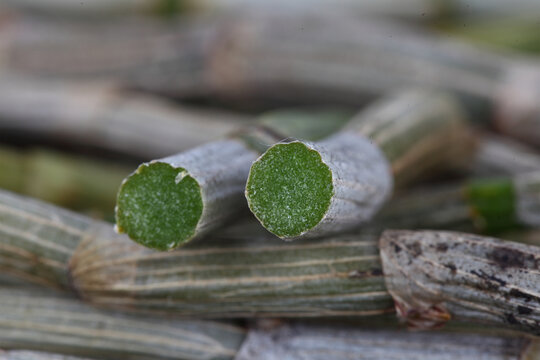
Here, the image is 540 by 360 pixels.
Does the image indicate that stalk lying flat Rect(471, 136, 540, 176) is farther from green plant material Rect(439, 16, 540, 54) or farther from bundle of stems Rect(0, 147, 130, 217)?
bundle of stems Rect(0, 147, 130, 217)

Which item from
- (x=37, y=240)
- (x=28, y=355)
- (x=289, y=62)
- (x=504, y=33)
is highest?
(x=504, y=33)

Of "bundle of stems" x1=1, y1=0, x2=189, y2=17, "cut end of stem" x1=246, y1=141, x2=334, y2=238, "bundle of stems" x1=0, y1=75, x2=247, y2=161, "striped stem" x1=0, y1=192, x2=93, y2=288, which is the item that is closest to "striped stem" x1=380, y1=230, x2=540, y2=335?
"cut end of stem" x1=246, y1=141, x2=334, y2=238

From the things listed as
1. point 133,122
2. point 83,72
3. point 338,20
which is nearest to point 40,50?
point 83,72

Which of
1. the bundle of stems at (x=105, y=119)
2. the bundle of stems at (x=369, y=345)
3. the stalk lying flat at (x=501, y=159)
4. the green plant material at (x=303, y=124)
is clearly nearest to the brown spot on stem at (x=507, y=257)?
the bundle of stems at (x=369, y=345)

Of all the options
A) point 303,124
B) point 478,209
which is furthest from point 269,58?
point 478,209

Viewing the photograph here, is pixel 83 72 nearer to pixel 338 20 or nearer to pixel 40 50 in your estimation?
pixel 40 50

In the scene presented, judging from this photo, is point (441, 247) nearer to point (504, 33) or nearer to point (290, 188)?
point (290, 188)

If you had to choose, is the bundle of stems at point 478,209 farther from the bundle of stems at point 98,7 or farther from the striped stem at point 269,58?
the bundle of stems at point 98,7
